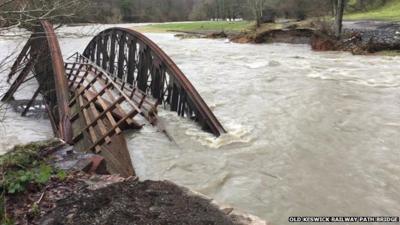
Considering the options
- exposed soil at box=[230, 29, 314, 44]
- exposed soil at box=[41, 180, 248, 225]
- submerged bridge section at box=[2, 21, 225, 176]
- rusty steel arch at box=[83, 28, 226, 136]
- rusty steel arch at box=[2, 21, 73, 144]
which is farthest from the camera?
exposed soil at box=[230, 29, 314, 44]

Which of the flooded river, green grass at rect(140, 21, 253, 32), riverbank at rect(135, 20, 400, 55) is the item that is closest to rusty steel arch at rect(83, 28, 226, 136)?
the flooded river

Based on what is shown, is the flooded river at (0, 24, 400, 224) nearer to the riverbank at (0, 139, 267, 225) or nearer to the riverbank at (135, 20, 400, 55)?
the riverbank at (0, 139, 267, 225)

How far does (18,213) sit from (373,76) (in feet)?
60.4

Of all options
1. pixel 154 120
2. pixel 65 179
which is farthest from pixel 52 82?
pixel 65 179

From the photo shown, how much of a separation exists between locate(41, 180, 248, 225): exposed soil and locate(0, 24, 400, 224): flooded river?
266 centimetres

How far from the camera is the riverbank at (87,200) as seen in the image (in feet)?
14.9

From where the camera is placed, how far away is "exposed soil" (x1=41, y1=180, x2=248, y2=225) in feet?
14.8

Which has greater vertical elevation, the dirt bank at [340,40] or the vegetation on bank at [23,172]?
the vegetation on bank at [23,172]

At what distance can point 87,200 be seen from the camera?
16.1ft

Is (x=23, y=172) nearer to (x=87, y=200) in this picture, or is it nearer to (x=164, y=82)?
(x=87, y=200)

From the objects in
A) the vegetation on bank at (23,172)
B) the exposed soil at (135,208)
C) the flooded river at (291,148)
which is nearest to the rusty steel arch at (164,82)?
the flooded river at (291,148)

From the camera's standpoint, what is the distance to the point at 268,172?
903 cm
